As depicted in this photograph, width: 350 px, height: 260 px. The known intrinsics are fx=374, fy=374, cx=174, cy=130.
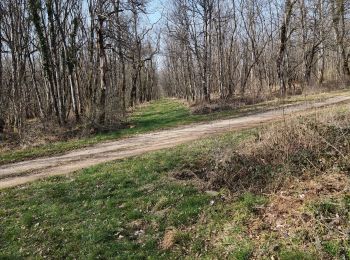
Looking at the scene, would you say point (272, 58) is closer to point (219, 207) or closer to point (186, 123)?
point (186, 123)

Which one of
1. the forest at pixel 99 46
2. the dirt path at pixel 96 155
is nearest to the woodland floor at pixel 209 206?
the dirt path at pixel 96 155

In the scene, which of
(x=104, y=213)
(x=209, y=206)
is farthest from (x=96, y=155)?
(x=209, y=206)

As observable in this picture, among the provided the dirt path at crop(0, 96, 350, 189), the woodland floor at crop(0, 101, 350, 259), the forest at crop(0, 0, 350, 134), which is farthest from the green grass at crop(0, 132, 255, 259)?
the forest at crop(0, 0, 350, 134)

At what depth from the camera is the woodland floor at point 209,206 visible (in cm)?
615

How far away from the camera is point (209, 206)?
775 centimetres

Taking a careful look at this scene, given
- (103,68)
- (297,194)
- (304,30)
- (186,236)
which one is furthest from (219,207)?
(304,30)

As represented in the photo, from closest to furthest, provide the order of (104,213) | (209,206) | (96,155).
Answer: (209,206) → (104,213) → (96,155)

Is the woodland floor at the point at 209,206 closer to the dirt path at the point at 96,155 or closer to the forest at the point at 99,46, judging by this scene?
the dirt path at the point at 96,155

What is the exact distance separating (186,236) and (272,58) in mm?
43223

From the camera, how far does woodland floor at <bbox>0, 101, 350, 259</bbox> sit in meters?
6.15

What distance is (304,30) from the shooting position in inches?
1324

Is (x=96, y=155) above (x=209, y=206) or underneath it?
above

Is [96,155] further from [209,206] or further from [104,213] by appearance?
[209,206]

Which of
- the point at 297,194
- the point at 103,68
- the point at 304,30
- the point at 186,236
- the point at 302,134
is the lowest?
the point at 186,236
